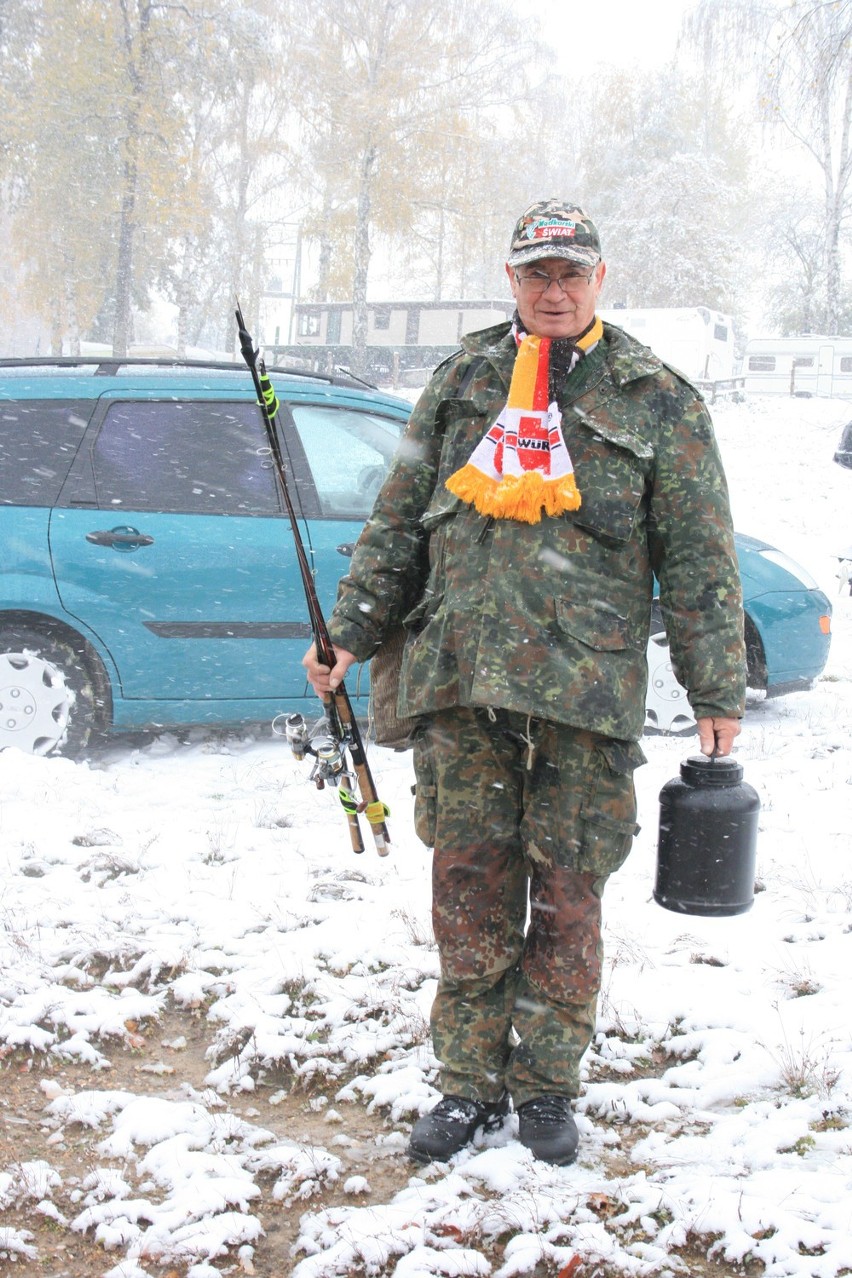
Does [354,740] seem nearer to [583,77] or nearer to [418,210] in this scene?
[418,210]

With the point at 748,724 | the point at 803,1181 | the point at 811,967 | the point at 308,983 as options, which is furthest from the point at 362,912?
the point at 748,724

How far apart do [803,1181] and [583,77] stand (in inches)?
1847

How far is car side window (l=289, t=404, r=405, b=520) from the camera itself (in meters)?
6.09

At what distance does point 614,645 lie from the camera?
2.64 metres

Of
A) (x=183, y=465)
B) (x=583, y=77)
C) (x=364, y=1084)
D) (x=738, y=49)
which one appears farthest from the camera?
(x=583, y=77)

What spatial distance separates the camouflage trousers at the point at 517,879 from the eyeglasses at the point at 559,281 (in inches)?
37.6

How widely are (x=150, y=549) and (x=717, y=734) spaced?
143 inches

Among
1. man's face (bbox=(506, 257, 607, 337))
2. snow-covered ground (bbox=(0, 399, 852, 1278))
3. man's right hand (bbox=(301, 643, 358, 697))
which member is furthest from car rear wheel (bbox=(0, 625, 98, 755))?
man's face (bbox=(506, 257, 607, 337))

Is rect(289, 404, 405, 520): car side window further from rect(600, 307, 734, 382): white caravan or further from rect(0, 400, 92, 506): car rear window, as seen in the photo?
rect(600, 307, 734, 382): white caravan

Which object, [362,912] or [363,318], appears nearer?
[362,912]

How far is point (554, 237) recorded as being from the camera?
264cm

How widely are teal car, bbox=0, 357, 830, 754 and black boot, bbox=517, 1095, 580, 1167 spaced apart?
322 centimetres

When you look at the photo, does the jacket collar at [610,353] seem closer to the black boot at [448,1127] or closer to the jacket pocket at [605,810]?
the jacket pocket at [605,810]

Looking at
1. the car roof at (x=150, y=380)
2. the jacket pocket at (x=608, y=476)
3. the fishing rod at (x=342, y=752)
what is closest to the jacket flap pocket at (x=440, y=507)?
the jacket pocket at (x=608, y=476)
